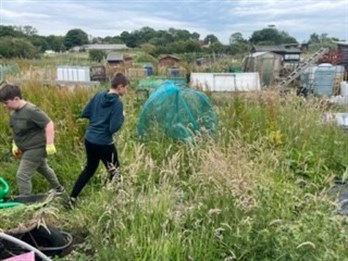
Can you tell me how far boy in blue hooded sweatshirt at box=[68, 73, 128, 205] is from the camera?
208 inches

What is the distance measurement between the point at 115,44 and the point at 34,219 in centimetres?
5489

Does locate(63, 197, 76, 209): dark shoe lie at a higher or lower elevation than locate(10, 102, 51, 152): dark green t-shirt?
lower

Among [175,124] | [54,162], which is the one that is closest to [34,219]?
[54,162]

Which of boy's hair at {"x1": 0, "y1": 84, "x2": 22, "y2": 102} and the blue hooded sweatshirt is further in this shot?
the blue hooded sweatshirt

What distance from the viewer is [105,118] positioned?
534 centimetres

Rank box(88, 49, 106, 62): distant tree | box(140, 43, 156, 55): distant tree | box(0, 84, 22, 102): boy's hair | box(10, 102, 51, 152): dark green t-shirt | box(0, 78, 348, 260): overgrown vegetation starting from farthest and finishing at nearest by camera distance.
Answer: box(140, 43, 156, 55): distant tree → box(88, 49, 106, 62): distant tree → box(10, 102, 51, 152): dark green t-shirt → box(0, 84, 22, 102): boy's hair → box(0, 78, 348, 260): overgrown vegetation

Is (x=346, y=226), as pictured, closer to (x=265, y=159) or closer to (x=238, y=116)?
(x=265, y=159)

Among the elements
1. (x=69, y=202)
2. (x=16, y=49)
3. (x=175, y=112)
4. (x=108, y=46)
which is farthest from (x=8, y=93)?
(x=108, y=46)

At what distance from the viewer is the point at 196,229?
358 cm

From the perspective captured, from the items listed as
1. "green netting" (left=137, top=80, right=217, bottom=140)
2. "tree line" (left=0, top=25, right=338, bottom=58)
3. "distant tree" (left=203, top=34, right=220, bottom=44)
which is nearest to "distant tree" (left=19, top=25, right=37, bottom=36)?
"tree line" (left=0, top=25, right=338, bottom=58)

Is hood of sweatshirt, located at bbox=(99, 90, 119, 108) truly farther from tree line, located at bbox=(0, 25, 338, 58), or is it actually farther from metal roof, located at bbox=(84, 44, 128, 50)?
metal roof, located at bbox=(84, 44, 128, 50)

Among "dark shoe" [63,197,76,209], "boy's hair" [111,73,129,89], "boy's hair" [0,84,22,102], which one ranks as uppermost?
"boy's hair" [111,73,129,89]

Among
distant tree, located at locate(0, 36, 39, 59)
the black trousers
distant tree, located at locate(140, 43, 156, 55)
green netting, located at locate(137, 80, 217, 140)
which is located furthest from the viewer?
distant tree, located at locate(140, 43, 156, 55)

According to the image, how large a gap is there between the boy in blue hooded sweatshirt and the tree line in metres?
36.0
